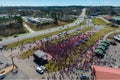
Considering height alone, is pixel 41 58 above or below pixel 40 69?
above

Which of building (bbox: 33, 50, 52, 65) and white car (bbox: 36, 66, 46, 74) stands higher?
building (bbox: 33, 50, 52, 65)

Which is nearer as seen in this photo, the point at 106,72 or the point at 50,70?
the point at 106,72

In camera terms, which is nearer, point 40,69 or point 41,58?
point 40,69

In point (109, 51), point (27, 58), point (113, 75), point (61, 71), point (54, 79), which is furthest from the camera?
point (109, 51)

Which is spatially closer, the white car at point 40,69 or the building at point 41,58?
the white car at point 40,69

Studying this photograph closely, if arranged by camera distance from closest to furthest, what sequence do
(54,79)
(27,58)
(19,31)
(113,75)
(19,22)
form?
(113,75) < (54,79) < (27,58) < (19,31) < (19,22)

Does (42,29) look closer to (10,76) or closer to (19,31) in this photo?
(19,31)

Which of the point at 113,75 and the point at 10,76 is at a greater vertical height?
the point at 113,75

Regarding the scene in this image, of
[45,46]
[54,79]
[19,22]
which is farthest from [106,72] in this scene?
[19,22]

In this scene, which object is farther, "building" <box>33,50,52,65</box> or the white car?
"building" <box>33,50,52,65</box>

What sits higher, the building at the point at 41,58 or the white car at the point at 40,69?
the building at the point at 41,58
